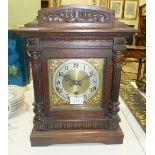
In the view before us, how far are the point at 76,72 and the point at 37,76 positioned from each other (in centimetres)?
11

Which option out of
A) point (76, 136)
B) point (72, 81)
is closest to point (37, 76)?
point (72, 81)

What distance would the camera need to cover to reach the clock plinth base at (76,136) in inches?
24.7

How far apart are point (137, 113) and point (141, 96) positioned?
16 cm

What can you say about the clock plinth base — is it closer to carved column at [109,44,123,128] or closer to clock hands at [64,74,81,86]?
carved column at [109,44,123,128]

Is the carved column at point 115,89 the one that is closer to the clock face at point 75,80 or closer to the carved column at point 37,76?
the clock face at point 75,80

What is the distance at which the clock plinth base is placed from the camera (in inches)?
24.7

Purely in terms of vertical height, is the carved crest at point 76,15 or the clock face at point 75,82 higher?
the carved crest at point 76,15

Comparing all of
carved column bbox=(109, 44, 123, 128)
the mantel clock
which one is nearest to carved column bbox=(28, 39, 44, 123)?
the mantel clock

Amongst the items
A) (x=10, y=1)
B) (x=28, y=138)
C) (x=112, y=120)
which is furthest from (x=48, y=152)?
(x=10, y=1)

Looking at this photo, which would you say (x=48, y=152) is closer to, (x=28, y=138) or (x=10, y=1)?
(x=28, y=138)

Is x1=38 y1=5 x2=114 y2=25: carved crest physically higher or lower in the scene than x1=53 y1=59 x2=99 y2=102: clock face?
higher

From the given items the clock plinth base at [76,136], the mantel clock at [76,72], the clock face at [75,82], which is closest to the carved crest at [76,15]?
the mantel clock at [76,72]

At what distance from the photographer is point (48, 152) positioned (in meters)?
0.61

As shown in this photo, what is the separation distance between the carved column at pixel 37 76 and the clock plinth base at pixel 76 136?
54 mm
